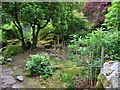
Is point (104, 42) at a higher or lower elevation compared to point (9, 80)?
higher

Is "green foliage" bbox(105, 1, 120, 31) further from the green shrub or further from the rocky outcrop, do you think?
the green shrub

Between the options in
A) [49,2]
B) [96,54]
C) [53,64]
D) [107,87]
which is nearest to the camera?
[107,87]

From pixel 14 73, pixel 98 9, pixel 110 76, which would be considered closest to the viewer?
pixel 110 76

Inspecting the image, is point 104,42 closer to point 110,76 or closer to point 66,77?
point 66,77

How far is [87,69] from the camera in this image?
160 inches

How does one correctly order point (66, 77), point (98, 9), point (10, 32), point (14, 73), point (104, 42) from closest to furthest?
point (104, 42) < point (66, 77) < point (14, 73) < point (98, 9) < point (10, 32)

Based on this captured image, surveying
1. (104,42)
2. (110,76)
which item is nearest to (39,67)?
(104,42)

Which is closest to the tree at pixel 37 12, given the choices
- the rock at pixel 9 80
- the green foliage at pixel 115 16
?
the rock at pixel 9 80

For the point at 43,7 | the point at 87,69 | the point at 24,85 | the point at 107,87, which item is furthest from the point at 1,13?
the point at 107,87

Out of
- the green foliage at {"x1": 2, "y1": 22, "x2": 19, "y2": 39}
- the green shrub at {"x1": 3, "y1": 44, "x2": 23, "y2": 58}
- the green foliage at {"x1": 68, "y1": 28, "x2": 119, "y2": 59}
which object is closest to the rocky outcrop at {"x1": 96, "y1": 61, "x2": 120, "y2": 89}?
the green foliage at {"x1": 68, "y1": 28, "x2": 119, "y2": 59}

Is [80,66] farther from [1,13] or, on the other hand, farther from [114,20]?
[1,13]

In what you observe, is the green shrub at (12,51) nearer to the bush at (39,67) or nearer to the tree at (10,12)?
the tree at (10,12)

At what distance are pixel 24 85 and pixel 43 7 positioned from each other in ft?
7.76

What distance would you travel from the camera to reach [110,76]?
296 centimetres
